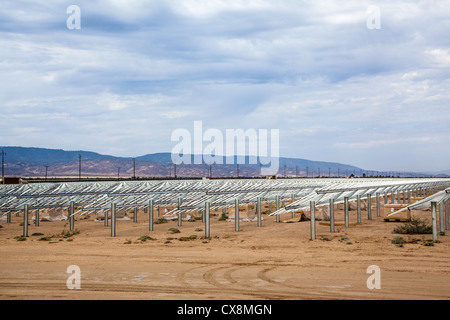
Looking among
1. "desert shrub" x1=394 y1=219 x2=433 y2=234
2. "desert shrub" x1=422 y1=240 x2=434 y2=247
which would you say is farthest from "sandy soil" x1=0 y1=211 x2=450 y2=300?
"desert shrub" x1=394 y1=219 x2=433 y2=234

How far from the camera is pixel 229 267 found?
35.8 feet

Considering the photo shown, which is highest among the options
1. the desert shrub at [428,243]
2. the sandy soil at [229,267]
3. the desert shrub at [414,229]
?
the desert shrub at [414,229]

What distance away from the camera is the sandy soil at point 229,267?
818 cm

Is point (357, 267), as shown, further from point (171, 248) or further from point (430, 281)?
point (171, 248)

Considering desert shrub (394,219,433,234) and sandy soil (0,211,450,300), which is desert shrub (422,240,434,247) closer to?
sandy soil (0,211,450,300)

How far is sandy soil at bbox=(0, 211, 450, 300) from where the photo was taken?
818 centimetres

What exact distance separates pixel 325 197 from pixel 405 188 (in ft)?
51.0

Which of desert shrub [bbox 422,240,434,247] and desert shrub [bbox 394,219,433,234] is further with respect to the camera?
desert shrub [bbox 394,219,433,234]

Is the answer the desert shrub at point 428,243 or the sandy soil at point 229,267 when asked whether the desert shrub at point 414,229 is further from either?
the desert shrub at point 428,243

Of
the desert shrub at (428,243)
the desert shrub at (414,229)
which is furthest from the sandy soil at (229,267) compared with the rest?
the desert shrub at (414,229)

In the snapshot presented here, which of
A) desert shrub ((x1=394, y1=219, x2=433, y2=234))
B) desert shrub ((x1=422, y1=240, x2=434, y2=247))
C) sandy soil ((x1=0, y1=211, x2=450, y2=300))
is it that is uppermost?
desert shrub ((x1=394, y1=219, x2=433, y2=234))

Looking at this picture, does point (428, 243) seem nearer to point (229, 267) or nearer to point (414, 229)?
point (414, 229)
